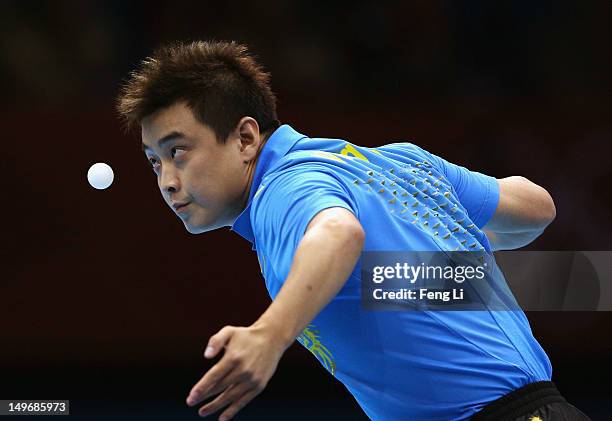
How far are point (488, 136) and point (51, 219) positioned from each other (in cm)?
211

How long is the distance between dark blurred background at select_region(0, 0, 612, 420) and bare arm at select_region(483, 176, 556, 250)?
7.69ft

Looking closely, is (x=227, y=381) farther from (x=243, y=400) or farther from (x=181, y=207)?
(x=181, y=207)

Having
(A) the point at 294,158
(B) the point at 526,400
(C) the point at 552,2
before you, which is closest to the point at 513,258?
(B) the point at 526,400

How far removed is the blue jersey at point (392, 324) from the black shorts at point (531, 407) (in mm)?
16

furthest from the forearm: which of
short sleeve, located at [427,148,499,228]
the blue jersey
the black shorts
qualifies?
short sleeve, located at [427,148,499,228]

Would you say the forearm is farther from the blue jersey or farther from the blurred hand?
the blue jersey

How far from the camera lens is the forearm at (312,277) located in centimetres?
147

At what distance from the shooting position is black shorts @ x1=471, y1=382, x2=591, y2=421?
6.30ft

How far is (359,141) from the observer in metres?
4.79

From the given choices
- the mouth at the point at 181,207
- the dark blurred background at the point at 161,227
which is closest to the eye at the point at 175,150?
the mouth at the point at 181,207

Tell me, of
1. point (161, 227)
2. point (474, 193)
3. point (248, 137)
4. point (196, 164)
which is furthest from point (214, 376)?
point (161, 227)

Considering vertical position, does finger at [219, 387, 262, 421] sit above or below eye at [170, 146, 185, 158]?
below

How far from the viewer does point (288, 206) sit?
65.5 inches

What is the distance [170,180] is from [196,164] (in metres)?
0.07
